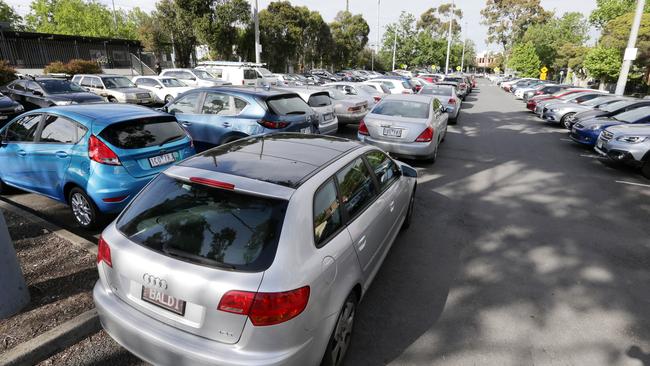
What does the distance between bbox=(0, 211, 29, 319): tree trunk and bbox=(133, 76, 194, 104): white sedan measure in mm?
15154

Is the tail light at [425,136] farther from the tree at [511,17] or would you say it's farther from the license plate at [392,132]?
the tree at [511,17]

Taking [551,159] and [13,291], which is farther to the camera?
[551,159]

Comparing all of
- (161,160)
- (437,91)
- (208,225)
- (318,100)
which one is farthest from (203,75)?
(208,225)

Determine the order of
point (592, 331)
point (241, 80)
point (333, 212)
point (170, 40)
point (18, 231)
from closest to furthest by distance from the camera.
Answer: point (333, 212)
point (592, 331)
point (18, 231)
point (241, 80)
point (170, 40)

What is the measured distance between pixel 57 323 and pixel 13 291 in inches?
19.0

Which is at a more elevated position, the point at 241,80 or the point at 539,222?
the point at 241,80

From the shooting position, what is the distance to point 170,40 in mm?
34094

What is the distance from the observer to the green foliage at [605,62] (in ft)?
97.4

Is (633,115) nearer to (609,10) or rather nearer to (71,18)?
(609,10)

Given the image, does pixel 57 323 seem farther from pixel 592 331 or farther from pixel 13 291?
pixel 592 331

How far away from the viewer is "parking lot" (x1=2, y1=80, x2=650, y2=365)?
3066 mm

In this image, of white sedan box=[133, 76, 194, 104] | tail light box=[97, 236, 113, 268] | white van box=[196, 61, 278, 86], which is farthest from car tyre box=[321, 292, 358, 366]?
white van box=[196, 61, 278, 86]

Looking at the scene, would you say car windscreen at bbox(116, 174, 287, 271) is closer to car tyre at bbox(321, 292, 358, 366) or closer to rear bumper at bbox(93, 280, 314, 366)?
rear bumper at bbox(93, 280, 314, 366)

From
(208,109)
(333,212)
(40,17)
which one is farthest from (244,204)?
(40,17)
